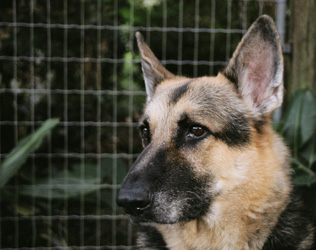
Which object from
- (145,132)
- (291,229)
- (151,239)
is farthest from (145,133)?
(291,229)

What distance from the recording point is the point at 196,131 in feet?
8.82

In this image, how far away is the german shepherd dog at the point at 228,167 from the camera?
8.33ft

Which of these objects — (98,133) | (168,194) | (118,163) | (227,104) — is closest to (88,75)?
(98,133)

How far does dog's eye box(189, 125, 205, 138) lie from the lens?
2678mm

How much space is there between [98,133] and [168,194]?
2.68 m

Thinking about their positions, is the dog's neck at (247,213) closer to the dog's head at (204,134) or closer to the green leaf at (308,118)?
the dog's head at (204,134)

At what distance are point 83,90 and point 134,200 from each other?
2.74 meters

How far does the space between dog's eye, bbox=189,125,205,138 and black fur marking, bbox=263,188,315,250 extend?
27.8 inches

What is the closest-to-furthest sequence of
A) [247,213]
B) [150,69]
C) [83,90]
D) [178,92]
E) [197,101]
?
[247,213] → [197,101] → [178,92] → [150,69] → [83,90]

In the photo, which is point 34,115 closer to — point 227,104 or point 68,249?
point 68,249

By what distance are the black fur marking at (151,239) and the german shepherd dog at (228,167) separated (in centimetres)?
2

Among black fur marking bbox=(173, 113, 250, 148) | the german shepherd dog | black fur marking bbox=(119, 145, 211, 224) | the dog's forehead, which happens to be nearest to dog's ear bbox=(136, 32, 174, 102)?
the dog's forehead

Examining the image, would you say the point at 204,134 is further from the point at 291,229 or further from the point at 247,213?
the point at 291,229

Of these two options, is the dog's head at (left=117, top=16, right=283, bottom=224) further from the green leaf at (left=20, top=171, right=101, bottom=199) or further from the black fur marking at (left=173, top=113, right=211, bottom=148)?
the green leaf at (left=20, top=171, right=101, bottom=199)
